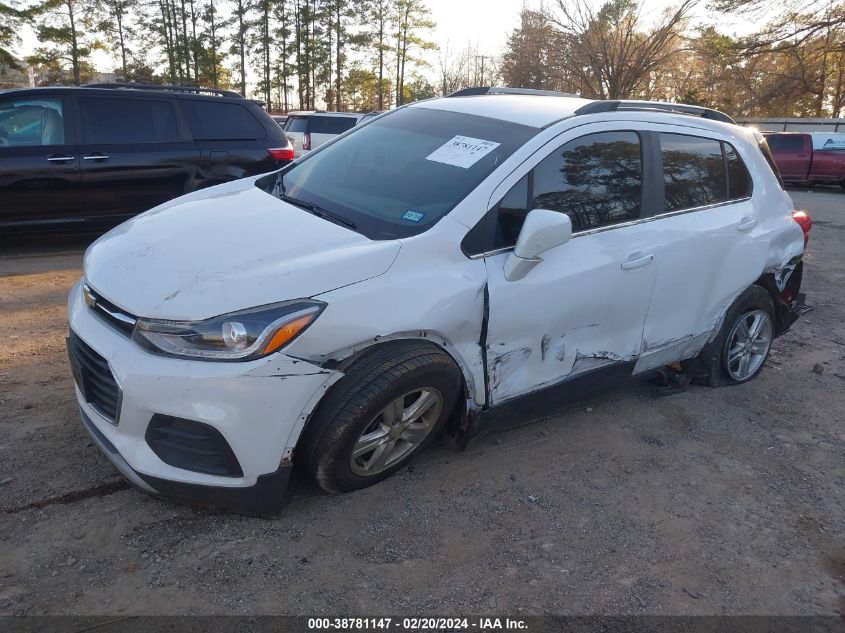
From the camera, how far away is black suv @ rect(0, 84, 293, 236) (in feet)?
20.9

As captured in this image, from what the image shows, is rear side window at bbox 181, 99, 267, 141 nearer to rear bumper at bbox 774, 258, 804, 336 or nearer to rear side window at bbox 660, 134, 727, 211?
rear side window at bbox 660, 134, 727, 211

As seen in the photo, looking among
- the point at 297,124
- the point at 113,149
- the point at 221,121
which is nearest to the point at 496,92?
the point at 221,121

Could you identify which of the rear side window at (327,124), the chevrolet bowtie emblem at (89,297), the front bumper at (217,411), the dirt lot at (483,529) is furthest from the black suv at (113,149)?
the rear side window at (327,124)

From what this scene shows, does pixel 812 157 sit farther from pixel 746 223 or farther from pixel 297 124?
pixel 746 223

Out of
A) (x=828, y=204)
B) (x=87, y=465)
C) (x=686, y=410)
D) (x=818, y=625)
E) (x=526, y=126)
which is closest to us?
(x=818, y=625)

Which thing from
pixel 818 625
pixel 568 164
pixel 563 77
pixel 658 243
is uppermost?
pixel 563 77

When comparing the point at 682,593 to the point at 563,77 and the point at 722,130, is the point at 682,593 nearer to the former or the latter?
the point at 722,130

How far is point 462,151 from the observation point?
3346 mm

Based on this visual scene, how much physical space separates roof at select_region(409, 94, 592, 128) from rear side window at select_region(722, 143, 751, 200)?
3.54 ft

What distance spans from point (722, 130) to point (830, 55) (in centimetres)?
3989

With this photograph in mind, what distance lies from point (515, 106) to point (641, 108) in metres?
0.75

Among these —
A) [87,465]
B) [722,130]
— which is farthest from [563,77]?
[87,465]

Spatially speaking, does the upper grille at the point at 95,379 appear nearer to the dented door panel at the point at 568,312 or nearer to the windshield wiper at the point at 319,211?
the windshield wiper at the point at 319,211

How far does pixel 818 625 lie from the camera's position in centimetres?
247
